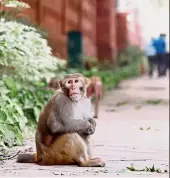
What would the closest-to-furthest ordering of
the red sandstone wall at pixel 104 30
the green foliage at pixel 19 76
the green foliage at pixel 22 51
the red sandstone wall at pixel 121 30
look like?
the green foliage at pixel 19 76, the green foliage at pixel 22 51, the red sandstone wall at pixel 104 30, the red sandstone wall at pixel 121 30

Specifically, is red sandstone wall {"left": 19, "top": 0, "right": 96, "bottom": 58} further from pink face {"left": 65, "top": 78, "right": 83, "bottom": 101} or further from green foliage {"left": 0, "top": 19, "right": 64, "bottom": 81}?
pink face {"left": 65, "top": 78, "right": 83, "bottom": 101}

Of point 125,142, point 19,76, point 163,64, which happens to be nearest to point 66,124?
point 125,142

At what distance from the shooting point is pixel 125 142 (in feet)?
24.6

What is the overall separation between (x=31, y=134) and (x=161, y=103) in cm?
718

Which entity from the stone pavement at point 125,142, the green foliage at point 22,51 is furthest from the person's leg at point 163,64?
the green foliage at point 22,51

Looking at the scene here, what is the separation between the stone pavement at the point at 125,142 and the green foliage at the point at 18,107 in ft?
0.75

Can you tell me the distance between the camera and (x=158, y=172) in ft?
17.4

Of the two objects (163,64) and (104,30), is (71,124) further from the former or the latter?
(104,30)

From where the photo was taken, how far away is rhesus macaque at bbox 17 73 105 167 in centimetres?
527

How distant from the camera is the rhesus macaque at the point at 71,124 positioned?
5.27 metres

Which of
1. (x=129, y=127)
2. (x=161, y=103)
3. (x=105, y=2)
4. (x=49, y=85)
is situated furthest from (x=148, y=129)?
(x=105, y=2)

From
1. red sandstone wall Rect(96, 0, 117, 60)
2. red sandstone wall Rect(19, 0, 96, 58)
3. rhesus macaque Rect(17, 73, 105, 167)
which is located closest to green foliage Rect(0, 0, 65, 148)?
rhesus macaque Rect(17, 73, 105, 167)

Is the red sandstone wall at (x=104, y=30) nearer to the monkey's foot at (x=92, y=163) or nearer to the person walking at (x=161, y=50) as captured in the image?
the person walking at (x=161, y=50)

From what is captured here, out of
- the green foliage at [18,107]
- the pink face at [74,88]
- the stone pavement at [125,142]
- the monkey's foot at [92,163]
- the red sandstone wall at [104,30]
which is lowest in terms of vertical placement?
the stone pavement at [125,142]
